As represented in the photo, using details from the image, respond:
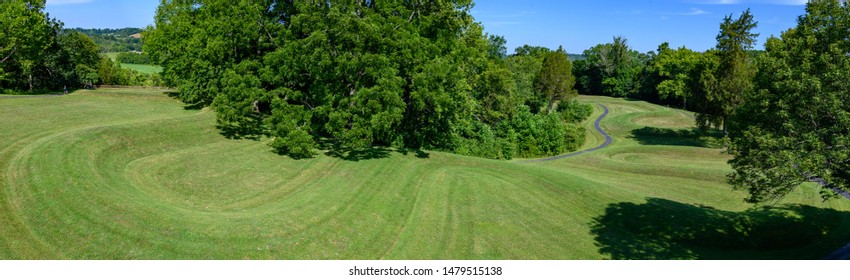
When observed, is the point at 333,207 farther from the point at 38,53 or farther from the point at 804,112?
the point at 38,53

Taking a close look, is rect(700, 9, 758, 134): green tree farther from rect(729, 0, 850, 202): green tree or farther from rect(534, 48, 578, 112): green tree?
rect(729, 0, 850, 202): green tree

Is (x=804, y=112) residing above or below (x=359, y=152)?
above

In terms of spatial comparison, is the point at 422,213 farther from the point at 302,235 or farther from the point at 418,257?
the point at 302,235

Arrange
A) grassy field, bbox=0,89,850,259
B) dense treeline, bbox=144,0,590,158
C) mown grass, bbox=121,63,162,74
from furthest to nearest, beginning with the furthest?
mown grass, bbox=121,63,162,74
dense treeline, bbox=144,0,590,158
grassy field, bbox=0,89,850,259

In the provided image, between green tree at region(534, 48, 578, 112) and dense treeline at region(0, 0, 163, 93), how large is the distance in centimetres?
7783

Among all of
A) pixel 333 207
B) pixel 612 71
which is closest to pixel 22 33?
pixel 333 207

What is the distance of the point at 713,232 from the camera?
24031 millimetres

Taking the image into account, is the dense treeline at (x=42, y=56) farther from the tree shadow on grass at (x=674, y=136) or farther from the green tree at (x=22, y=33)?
the tree shadow on grass at (x=674, y=136)

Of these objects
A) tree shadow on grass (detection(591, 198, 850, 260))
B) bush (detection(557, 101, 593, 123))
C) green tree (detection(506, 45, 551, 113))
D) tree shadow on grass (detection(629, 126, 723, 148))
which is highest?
green tree (detection(506, 45, 551, 113))

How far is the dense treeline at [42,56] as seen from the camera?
157 feet

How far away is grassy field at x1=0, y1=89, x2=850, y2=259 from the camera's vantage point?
17.7 metres

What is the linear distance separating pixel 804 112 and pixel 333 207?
21.6m

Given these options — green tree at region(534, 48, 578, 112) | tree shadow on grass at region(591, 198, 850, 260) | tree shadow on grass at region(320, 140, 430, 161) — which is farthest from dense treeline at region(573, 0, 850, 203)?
green tree at region(534, 48, 578, 112)
